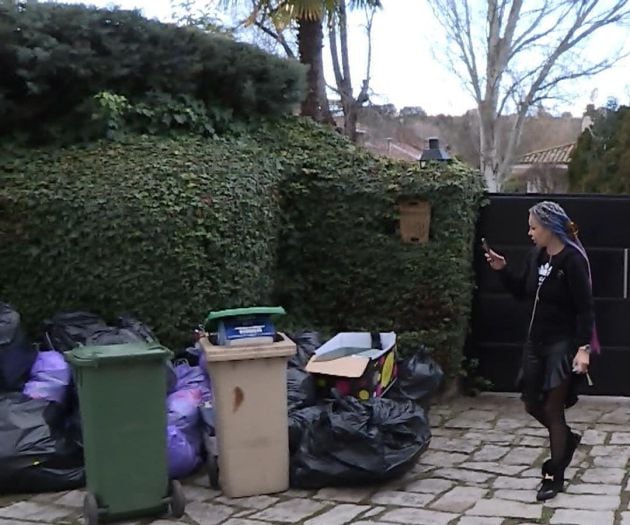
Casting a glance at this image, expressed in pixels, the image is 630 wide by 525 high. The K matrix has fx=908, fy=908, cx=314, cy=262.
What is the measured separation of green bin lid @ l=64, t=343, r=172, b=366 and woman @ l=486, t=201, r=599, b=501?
6.63ft

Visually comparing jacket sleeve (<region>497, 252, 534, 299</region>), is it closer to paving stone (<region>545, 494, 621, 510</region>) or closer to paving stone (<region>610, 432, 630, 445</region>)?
paving stone (<region>545, 494, 621, 510</region>)

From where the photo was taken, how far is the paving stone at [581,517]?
181 inches

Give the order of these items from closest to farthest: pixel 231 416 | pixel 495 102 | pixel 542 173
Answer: pixel 231 416
pixel 495 102
pixel 542 173

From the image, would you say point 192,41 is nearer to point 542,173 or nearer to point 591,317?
point 591,317

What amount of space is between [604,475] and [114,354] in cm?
298

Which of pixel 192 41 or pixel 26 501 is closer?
pixel 26 501

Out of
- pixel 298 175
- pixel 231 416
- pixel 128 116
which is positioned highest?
pixel 128 116

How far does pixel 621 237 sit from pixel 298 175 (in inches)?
103

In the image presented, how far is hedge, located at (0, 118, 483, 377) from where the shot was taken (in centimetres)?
614

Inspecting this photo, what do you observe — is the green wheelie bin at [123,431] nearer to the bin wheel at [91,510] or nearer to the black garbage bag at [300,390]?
the bin wheel at [91,510]

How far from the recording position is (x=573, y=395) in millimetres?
5027

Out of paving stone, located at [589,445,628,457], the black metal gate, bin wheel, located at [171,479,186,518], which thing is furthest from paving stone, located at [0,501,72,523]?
the black metal gate

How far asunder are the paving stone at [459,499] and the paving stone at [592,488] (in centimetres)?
49

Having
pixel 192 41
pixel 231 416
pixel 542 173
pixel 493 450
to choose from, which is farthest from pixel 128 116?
pixel 542 173
